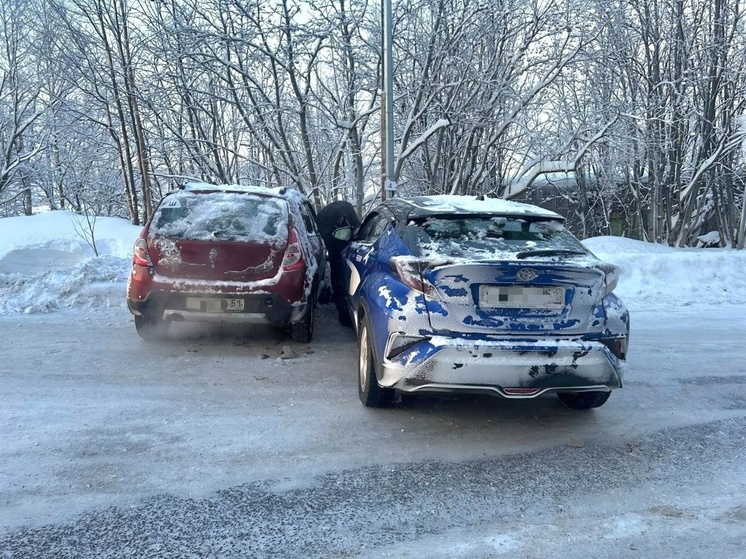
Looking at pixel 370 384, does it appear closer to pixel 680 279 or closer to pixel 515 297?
pixel 515 297

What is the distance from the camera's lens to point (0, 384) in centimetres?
454

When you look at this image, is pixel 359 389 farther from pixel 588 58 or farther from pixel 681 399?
pixel 588 58

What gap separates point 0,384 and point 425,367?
3.50 m

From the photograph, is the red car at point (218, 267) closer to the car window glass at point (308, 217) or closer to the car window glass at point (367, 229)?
the car window glass at point (367, 229)

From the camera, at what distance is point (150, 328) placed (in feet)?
19.0

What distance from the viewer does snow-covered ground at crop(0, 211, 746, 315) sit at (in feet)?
24.7

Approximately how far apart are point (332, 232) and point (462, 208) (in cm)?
336

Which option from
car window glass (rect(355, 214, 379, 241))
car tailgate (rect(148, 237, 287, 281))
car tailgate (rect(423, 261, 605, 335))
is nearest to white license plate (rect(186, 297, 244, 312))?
car tailgate (rect(148, 237, 287, 281))

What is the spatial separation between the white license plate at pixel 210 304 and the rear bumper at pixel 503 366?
7.36 ft

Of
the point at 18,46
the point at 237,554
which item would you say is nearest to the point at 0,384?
the point at 237,554

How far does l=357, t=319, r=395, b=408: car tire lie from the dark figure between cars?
247cm

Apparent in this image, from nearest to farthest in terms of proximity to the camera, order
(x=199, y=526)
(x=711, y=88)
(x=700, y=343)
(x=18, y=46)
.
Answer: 1. (x=199, y=526)
2. (x=700, y=343)
3. (x=711, y=88)
4. (x=18, y=46)

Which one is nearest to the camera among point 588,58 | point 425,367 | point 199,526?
point 199,526

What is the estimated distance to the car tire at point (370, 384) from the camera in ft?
13.3
